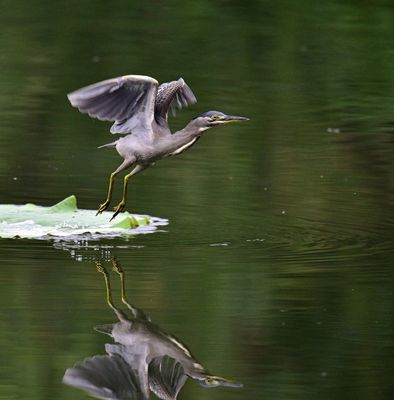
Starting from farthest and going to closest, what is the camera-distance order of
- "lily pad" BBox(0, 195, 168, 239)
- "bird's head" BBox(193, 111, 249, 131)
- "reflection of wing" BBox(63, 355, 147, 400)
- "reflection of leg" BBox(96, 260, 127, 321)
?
"lily pad" BBox(0, 195, 168, 239) → "bird's head" BBox(193, 111, 249, 131) → "reflection of leg" BBox(96, 260, 127, 321) → "reflection of wing" BBox(63, 355, 147, 400)

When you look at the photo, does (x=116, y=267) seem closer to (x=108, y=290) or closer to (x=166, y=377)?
(x=108, y=290)

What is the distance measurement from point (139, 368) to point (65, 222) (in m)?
3.13

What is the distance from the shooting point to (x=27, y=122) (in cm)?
1266

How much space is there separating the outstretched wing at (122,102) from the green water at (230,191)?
763mm

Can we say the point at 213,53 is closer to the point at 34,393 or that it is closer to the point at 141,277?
the point at 141,277

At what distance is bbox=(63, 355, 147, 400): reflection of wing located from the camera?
5.54 m

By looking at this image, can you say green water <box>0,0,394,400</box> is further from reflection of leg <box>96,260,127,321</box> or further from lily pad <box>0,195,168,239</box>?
lily pad <box>0,195,168,239</box>

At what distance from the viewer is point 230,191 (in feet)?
33.6

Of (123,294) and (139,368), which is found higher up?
(139,368)

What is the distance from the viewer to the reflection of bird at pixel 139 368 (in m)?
5.60

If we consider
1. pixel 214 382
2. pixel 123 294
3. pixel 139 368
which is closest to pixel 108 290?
pixel 123 294

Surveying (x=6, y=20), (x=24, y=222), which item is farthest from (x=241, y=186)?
(x=6, y=20)

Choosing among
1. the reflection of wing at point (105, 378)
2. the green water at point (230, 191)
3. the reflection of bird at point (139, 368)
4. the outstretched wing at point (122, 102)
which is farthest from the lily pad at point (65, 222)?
the reflection of wing at point (105, 378)

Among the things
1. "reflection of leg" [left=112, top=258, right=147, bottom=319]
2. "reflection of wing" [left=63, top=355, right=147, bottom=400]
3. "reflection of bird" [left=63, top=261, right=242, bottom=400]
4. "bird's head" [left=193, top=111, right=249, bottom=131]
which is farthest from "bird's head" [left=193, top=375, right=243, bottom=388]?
"bird's head" [left=193, top=111, right=249, bottom=131]
